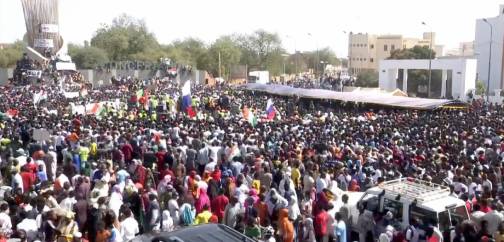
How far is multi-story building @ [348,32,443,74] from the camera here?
335 ft

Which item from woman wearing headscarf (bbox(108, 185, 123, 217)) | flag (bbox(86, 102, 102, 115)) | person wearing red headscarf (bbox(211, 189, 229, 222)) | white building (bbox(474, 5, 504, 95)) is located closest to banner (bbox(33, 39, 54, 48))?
flag (bbox(86, 102, 102, 115))

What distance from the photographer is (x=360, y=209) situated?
8.84 m

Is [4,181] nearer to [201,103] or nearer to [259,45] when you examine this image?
[201,103]

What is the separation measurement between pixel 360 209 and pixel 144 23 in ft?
278

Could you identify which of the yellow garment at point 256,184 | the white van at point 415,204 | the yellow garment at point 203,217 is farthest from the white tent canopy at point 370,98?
the yellow garment at point 203,217

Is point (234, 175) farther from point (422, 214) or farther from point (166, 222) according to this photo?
point (422, 214)

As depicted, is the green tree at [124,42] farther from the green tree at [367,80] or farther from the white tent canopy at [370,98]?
the white tent canopy at [370,98]

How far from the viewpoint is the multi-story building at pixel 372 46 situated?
102062 mm

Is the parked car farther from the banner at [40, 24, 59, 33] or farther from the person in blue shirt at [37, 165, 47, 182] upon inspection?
the banner at [40, 24, 59, 33]

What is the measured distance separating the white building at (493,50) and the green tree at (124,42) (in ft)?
140

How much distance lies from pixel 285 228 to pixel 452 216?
96.9 inches

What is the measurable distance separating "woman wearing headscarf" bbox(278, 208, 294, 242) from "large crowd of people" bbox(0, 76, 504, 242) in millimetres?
17

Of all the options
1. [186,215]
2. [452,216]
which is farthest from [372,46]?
[186,215]

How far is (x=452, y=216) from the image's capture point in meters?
8.27
